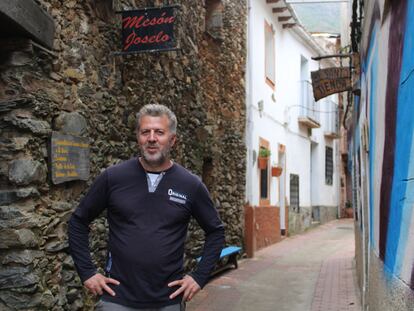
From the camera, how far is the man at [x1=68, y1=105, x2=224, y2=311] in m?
2.75

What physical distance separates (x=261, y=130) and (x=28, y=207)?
32.1ft

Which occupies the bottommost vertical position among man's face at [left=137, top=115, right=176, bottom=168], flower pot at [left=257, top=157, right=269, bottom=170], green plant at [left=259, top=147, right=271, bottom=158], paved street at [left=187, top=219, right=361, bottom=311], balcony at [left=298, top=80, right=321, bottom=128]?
paved street at [left=187, top=219, right=361, bottom=311]

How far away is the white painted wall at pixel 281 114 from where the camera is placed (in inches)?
517

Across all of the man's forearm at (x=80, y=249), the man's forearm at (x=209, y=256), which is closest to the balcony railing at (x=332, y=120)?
the man's forearm at (x=209, y=256)

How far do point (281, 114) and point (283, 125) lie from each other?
43cm

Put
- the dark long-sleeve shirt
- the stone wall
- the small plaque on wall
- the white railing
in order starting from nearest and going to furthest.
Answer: the dark long-sleeve shirt < the stone wall < the small plaque on wall < the white railing

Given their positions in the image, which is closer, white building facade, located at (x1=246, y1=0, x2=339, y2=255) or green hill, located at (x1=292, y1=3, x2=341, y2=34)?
white building facade, located at (x1=246, y1=0, x2=339, y2=255)

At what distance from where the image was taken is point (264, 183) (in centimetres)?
1428

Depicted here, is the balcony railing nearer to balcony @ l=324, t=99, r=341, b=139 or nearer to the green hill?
balcony @ l=324, t=99, r=341, b=139

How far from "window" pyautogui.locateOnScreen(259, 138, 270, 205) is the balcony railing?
29.2ft

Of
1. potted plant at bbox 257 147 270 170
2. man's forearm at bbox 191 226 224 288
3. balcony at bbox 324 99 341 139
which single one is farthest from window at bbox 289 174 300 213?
man's forearm at bbox 191 226 224 288

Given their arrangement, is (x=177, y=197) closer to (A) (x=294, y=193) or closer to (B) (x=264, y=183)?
(B) (x=264, y=183)

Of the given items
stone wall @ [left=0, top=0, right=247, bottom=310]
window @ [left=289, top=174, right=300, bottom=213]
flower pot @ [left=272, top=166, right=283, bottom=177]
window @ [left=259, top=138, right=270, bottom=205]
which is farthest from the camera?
window @ [left=289, top=174, right=300, bottom=213]

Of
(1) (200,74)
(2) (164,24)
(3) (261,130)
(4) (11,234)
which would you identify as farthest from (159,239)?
(3) (261,130)
